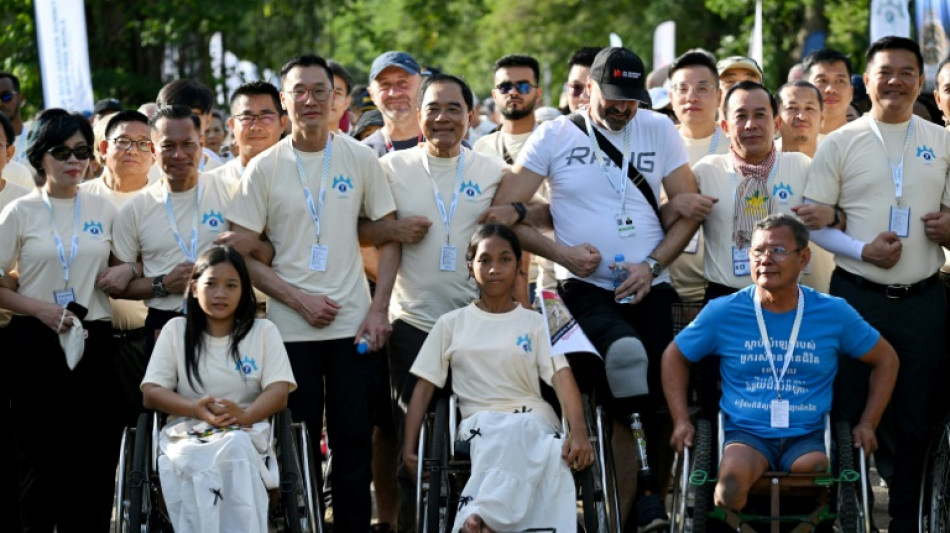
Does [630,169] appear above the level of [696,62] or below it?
below

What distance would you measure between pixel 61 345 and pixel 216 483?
57.4 inches

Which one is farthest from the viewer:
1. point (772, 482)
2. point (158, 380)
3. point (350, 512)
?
point (350, 512)

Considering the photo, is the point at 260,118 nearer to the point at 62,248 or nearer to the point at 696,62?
the point at 62,248

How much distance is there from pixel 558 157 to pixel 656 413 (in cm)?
139

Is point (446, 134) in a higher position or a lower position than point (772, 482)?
higher

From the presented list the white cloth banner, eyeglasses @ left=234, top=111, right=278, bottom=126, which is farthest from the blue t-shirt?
the white cloth banner

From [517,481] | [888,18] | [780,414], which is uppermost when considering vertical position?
[888,18]

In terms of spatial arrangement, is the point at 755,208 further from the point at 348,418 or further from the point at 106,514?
the point at 106,514

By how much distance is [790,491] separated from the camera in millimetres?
6113

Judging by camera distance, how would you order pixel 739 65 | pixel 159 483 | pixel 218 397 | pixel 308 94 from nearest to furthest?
pixel 159 483 < pixel 218 397 < pixel 308 94 < pixel 739 65

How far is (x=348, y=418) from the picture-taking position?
6.96m

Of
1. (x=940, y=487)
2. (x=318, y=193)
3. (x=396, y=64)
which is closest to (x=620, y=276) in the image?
(x=318, y=193)

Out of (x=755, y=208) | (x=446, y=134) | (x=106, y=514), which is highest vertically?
(x=446, y=134)

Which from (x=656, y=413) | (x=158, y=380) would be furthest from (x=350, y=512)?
(x=656, y=413)
